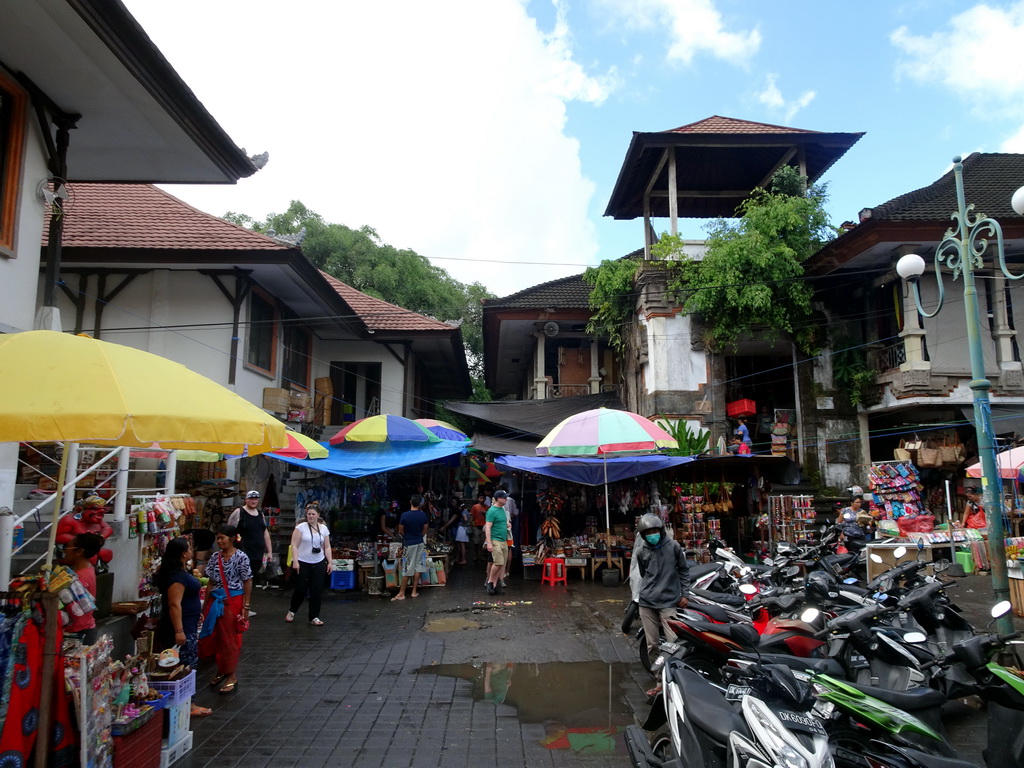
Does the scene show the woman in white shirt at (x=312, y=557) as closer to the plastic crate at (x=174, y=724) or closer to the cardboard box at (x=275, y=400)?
the plastic crate at (x=174, y=724)

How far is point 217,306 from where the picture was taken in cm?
1247

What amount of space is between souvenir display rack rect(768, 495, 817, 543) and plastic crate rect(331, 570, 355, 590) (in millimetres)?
7745

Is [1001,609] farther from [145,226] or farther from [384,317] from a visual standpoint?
[384,317]

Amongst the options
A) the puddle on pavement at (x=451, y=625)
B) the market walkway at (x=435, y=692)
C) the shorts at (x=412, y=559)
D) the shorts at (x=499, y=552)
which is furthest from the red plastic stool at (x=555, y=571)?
the puddle on pavement at (x=451, y=625)

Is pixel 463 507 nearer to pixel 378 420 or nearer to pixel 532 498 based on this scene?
pixel 532 498

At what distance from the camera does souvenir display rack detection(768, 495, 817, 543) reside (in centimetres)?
1221

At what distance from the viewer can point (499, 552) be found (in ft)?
35.3

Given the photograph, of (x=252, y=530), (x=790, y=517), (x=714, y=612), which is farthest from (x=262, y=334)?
(x=714, y=612)

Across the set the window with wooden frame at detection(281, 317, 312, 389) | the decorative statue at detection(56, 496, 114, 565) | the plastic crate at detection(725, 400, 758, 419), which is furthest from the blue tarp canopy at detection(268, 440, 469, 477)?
the plastic crate at detection(725, 400, 758, 419)

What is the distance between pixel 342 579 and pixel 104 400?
336 inches

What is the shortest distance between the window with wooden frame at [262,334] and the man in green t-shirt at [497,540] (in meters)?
5.92

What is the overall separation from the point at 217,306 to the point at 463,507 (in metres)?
8.23

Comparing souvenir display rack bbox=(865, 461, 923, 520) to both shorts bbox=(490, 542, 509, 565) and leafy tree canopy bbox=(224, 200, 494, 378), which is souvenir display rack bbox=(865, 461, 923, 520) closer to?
shorts bbox=(490, 542, 509, 565)

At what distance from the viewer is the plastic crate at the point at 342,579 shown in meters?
11.2
